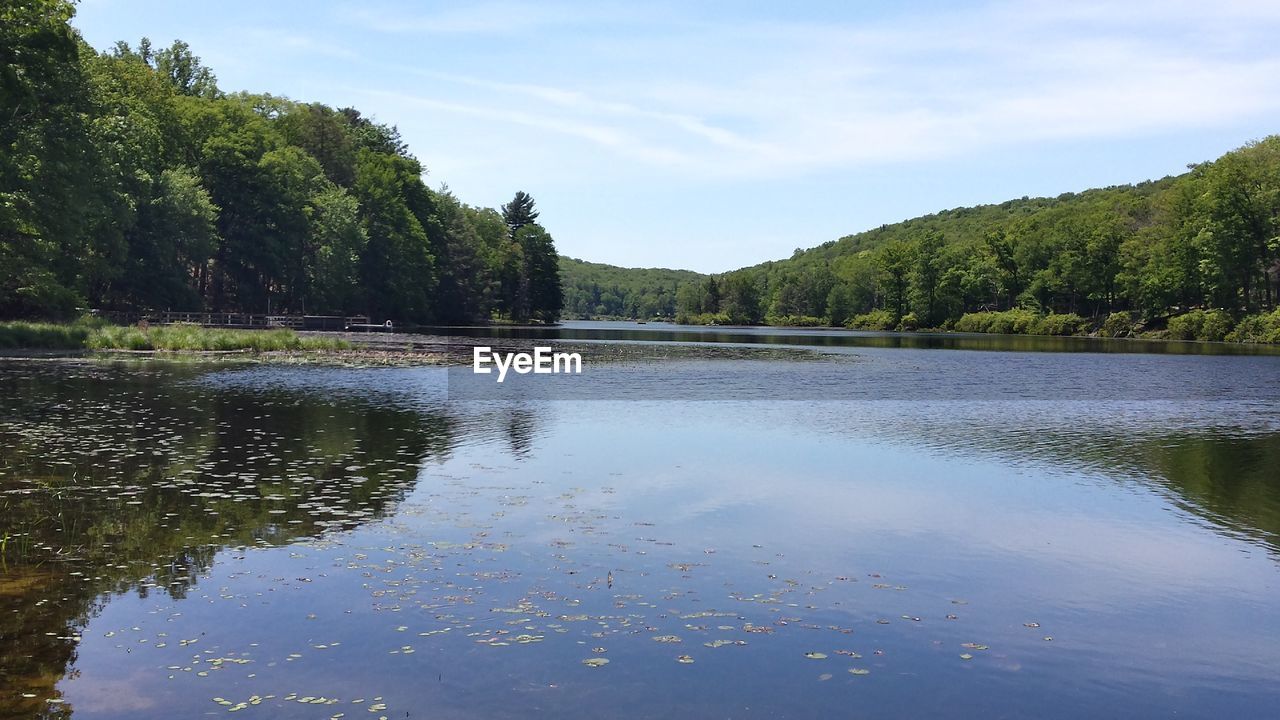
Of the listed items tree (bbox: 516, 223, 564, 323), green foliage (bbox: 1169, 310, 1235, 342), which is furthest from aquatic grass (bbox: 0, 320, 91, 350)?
tree (bbox: 516, 223, 564, 323)

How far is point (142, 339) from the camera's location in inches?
2392

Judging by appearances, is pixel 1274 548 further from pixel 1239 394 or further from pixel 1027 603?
pixel 1239 394

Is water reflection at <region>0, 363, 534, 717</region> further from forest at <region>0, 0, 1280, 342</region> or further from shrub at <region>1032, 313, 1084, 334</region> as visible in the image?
shrub at <region>1032, 313, 1084, 334</region>

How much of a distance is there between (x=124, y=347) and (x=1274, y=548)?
202 feet

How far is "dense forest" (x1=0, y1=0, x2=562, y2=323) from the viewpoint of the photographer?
2096 inches

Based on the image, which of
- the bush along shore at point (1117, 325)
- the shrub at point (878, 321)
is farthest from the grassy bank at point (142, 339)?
the shrub at point (878, 321)

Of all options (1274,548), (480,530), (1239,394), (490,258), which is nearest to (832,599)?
(480,530)

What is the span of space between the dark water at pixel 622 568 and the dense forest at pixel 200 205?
1086 inches

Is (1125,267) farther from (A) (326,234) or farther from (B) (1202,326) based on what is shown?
(A) (326,234)

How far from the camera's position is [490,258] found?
577ft

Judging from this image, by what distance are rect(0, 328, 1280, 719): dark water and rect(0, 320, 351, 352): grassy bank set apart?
2753 centimetres

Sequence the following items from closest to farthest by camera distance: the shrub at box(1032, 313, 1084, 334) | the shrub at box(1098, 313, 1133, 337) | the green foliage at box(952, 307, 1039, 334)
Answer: the shrub at box(1098, 313, 1133, 337)
the shrub at box(1032, 313, 1084, 334)
the green foliage at box(952, 307, 1039, 334)

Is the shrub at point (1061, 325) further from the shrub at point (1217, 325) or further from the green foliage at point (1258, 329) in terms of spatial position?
the green foliage at point (1258, 329)

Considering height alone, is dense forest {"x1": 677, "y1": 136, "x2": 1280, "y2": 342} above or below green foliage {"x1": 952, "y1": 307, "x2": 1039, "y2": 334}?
above
